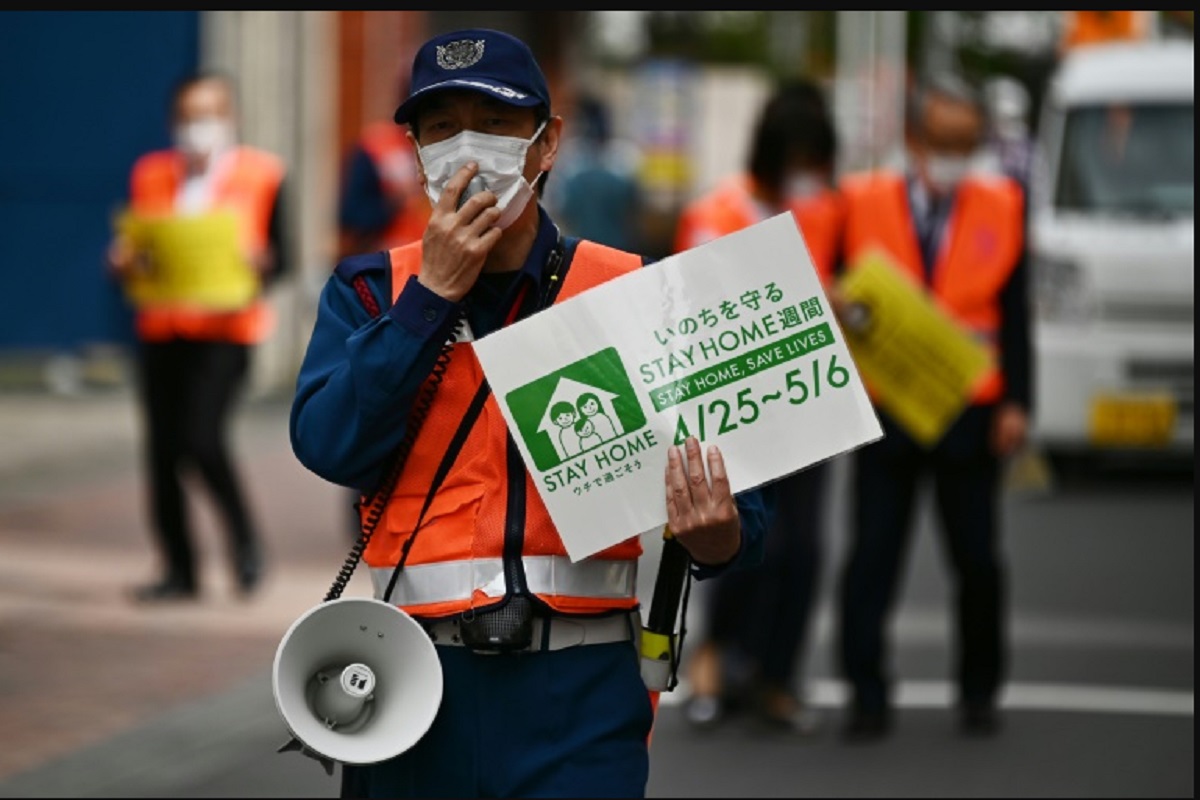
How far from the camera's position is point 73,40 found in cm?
2028

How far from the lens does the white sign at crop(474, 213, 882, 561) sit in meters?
3.97

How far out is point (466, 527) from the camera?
3994mm

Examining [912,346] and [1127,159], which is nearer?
[912,346]

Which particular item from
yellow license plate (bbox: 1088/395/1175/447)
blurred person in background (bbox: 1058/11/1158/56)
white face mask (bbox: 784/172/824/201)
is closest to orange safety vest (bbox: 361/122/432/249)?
white face mask (bbox: 784/172/824/201)

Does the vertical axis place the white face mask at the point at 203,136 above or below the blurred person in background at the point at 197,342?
above

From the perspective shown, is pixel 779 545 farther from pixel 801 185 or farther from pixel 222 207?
pixel 222 207

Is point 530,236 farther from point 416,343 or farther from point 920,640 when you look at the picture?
point 920,640

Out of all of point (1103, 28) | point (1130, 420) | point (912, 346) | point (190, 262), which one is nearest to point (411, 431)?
point (912, 346)

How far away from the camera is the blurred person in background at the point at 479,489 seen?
391cm

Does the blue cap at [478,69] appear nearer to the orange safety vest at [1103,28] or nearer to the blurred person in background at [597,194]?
the blurred person in background at [597,194]

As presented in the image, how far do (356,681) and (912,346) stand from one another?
4358 mm

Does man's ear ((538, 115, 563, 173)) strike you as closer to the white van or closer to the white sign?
the white sign

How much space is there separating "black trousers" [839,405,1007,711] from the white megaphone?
4401 millimetres

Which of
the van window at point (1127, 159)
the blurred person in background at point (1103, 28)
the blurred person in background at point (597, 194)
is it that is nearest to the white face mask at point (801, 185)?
the van window at point (1127, 159)
